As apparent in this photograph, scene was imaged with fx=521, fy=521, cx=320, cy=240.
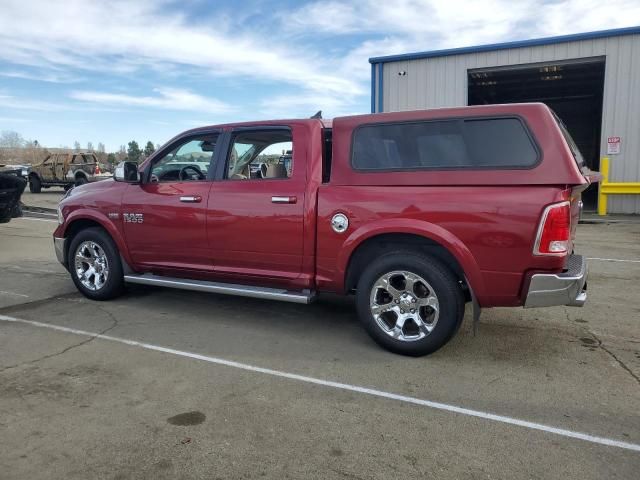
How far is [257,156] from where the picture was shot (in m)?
5.32

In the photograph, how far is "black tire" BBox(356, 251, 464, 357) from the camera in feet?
13.1

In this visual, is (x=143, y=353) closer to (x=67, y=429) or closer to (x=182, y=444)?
(x=67, y=429)

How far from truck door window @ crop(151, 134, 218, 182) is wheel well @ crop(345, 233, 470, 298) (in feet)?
6.01

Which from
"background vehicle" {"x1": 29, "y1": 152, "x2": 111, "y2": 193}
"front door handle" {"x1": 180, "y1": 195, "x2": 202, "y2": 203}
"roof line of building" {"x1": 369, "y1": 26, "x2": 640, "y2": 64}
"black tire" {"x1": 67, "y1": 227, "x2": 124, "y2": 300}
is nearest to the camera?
"front door handle" {"x1": 180, "y1": 195, "x2": 202, "y2": 203}

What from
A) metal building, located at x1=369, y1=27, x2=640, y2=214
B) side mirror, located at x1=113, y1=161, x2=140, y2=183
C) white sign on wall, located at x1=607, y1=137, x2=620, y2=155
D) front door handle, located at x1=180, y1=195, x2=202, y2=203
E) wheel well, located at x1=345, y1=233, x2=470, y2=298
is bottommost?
wheel well, located at x1=345, y1=233, x2=470, y2=298

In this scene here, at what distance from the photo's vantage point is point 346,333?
4.86 m

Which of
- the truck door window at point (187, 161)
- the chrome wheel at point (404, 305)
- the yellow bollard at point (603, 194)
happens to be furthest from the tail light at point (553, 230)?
the yellow bollard at point (603, 194)

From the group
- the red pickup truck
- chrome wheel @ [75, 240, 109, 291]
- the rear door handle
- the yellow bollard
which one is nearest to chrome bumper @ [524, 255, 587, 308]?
the red pickup truck

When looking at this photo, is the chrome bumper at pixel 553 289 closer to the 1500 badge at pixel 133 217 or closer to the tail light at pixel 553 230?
the tail light at pixel 553 230

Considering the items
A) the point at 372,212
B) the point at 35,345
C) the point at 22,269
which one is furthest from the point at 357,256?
the point at 22,269

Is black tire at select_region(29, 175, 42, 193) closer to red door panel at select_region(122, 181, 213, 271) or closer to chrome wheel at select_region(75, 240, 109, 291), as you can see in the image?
chrome wheel at select_region(75, 240, 109, 291)

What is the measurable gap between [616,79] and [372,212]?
1445 centimetres

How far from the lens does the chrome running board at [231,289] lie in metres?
4.63

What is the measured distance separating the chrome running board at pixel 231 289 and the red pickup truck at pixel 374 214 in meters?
0.02
